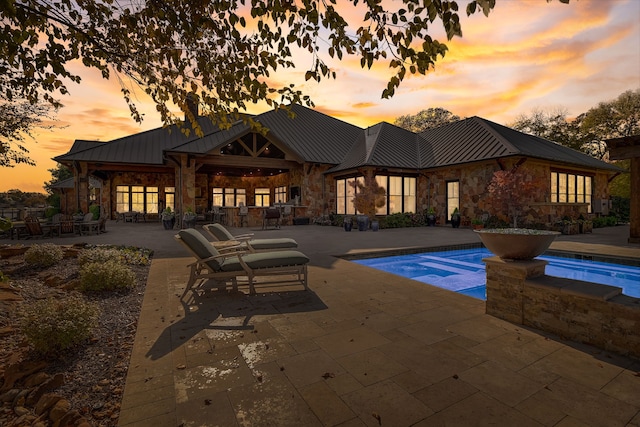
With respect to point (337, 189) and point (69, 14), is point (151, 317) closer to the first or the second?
point (69, 14)

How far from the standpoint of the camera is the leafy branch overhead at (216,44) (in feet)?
8.70

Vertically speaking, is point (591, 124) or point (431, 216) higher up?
point (591, 124)

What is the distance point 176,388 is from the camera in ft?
7.24

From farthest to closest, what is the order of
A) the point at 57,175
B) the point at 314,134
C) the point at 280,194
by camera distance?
the point at 57,175, the point at 280,194, the point at 314,134

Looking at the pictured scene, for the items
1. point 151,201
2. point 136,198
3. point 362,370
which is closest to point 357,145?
point 151,201

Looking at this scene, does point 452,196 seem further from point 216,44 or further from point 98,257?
point 98,257

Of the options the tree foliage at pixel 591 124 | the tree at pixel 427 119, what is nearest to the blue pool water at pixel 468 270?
the tree foliage at pixel 591 124

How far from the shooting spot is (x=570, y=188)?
16891mm

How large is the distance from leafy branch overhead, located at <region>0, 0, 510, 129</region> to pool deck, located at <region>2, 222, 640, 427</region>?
2.34 meters

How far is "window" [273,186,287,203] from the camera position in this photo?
2206 centimetres

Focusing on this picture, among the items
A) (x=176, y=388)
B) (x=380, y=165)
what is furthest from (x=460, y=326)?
(x=380, y=165)

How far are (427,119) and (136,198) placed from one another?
107 feet

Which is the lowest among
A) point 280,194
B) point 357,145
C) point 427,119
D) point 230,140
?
point 280,194

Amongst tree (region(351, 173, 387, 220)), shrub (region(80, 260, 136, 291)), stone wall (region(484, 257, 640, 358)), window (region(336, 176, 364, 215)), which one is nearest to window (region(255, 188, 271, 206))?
window (region(336, 176, 364, 215))
